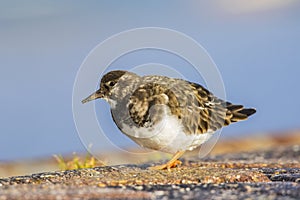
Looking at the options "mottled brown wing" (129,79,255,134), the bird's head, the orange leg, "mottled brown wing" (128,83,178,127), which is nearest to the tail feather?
"mottled brown wing" (129,79,255,134)

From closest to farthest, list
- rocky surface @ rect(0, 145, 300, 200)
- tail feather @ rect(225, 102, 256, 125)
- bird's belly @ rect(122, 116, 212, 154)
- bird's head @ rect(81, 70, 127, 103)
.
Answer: rocky surface @ rect(0, 145, 300, 200) → bird's belly @ rect(122, 116, 212, 154) → bird's head @ rect(81, 70, 127, 103) → tail feather @ rect(225, 102, 256, 125)

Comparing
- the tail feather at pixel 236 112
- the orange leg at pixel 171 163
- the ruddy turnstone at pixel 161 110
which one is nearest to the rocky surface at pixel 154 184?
the orange leg at pixel 171 163

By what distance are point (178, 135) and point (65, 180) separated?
1.34 metres

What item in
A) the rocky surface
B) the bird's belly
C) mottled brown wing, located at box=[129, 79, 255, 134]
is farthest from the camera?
mottled brown wing, located at box=[129, 79, 255, 134]

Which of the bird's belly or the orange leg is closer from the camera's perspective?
the bird's belly

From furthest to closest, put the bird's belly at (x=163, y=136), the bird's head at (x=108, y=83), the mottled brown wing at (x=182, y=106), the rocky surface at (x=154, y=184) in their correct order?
1. the bird's head at (x=108, y=83)
2. the mottled brown wing at (x=182, y=106)
3. the bird's belly at (x=163, y=136)
4. the rocky surface at (x=154, y=184)

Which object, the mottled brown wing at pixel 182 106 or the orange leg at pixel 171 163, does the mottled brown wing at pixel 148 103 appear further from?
the orange leg at pixel 171 163

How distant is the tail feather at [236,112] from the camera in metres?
7.75

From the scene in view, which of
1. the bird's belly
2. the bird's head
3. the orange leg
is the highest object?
the bird's head

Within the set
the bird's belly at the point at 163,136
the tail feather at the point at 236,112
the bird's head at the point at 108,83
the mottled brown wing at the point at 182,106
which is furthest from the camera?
the tail feather at the point at 236,112

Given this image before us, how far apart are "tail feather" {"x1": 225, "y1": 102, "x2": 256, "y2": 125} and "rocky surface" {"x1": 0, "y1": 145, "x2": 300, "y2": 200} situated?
959 millimetres

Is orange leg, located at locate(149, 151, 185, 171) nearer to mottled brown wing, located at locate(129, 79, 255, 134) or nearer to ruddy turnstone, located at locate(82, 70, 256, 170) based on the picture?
ruddy turnstone, located at locate(82, 70, 256, 170)

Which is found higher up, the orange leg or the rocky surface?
the orange leg

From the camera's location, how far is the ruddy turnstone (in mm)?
6594
